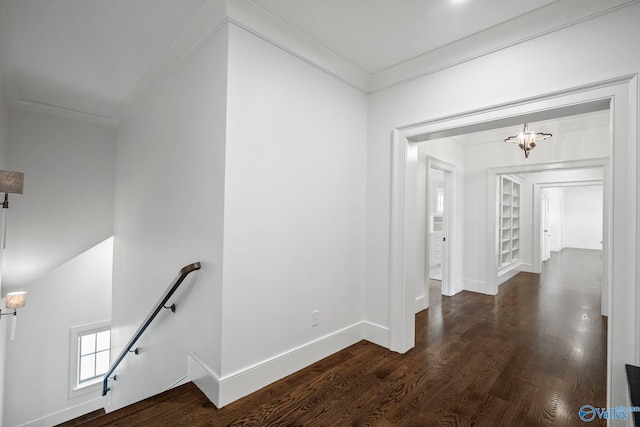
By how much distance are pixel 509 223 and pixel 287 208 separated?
232 inches

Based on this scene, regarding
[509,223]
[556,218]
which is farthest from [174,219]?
[556,218]

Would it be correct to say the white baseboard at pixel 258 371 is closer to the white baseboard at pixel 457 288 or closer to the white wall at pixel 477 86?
the white wall at pixel 477 86

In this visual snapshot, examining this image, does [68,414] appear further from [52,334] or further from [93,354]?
[52,334]

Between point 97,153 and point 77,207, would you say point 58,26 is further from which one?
point 77,207

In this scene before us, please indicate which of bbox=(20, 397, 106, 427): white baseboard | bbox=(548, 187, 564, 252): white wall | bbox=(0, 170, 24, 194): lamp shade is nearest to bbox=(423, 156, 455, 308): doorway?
bbox=(0, 170, 24, 194): lamp shade

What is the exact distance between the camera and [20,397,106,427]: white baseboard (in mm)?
4361

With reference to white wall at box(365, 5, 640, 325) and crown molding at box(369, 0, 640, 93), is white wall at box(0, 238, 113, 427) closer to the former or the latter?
white wall at box(365, 5, 640, 325)

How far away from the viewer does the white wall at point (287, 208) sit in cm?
192

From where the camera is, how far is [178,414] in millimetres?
1789

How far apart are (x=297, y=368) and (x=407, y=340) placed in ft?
3.50

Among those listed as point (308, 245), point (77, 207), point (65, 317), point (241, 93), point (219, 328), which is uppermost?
point (241, 93)

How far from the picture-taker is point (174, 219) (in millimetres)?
2586

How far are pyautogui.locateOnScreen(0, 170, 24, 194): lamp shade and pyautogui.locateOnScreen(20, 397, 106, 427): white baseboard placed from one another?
164 inches

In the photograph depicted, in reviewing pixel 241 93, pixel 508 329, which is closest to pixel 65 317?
pixel 241 93
